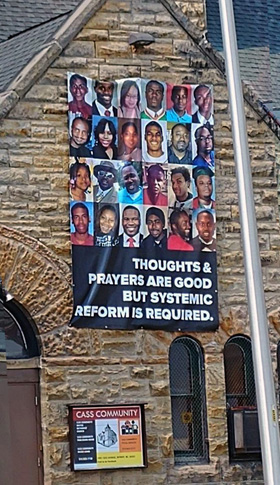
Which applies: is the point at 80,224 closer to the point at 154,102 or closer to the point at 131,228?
the point at 131,228

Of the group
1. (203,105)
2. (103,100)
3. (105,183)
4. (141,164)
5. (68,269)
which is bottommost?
(68,269)

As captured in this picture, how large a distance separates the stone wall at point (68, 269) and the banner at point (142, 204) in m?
0.18

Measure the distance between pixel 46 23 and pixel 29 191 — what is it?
11.4 feet

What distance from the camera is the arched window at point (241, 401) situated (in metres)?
21.7

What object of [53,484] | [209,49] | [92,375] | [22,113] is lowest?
[53,484]

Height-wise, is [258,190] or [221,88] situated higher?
[221,88]

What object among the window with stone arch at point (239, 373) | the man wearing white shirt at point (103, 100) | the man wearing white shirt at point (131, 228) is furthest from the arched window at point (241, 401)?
the man wearing white shirt at point (103, 100)

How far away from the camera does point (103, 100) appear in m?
21.6

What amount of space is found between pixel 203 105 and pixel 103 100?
1.72 m

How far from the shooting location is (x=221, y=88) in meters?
22.6

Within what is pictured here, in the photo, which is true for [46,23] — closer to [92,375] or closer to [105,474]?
[92,375]

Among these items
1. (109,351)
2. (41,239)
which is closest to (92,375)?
(109,351)

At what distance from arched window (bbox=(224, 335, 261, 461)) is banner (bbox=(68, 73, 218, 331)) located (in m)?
0.63

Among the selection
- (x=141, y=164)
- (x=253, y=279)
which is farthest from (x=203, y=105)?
(x=253, y=279)
